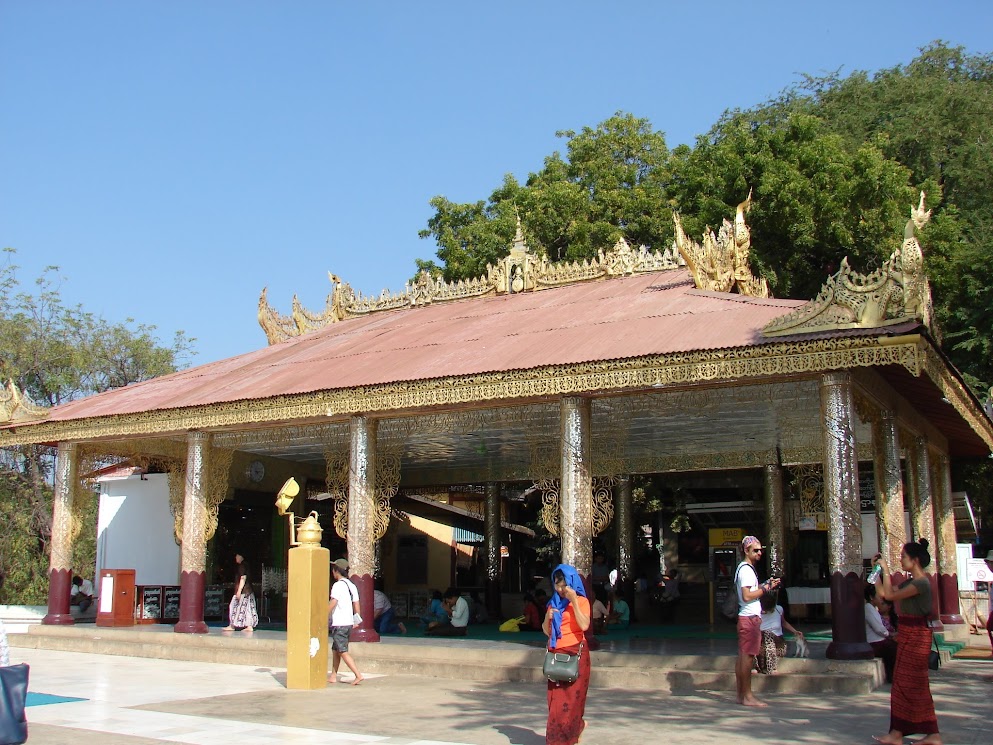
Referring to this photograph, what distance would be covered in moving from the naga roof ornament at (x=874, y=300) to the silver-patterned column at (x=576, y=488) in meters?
2.48

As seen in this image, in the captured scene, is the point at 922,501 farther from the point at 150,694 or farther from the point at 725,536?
the point at 150,694

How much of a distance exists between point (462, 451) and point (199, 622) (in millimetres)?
5679

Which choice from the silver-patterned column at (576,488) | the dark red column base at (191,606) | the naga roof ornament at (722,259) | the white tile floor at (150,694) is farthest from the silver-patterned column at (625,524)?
the white tile floor at (150,694)

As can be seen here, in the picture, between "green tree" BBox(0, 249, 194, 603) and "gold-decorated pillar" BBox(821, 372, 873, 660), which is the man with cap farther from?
"green tree" BBox(0, 249, 194, 603)

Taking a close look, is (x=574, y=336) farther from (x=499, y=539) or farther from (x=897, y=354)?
(x=499, y=539)

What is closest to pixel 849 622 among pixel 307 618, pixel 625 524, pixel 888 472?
pixel 888 472

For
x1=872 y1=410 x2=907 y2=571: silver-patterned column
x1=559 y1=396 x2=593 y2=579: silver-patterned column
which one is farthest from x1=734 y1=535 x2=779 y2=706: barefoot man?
x1=872 y1=410 x2=907 y2=571: silver-patterned column

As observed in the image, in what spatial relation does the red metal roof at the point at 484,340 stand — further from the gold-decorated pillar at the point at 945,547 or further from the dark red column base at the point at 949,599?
the dark red column base at the point at 949,599

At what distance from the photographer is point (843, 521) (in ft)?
31.9

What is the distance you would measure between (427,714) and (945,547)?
1123cm

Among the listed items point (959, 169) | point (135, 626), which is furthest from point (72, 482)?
point (959, 169)

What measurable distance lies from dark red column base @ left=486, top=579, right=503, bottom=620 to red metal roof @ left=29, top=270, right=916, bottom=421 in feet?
18.8

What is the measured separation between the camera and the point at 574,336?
12477 mm

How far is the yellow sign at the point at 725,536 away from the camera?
71.1 ft
